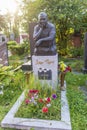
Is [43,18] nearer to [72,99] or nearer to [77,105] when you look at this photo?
[72,99]

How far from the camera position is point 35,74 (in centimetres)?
409

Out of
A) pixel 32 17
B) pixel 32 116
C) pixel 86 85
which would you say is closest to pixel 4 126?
pixel 32 116

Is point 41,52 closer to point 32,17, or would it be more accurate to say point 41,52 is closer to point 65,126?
point 65,126

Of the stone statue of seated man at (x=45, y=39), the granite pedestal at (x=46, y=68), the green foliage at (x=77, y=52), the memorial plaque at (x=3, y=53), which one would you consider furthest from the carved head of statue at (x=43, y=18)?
the green foliage at (x=77, y=52)

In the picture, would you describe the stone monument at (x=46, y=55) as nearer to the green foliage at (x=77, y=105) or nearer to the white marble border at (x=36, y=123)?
the green foliage at (x=77, y=105)

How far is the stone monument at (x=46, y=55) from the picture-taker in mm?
3925

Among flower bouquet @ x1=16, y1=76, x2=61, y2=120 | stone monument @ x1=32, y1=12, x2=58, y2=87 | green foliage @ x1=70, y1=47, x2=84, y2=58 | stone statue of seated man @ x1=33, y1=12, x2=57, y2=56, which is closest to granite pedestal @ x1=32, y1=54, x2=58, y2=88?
stone monument @ x1=32, y1=12, x2=58, y2=87

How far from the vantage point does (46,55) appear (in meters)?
3.96

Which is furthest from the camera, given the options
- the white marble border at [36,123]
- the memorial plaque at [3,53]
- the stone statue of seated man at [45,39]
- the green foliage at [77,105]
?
the memorial plaque at [3,53]

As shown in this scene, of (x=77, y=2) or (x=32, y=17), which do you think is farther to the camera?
(x=32, y=17)

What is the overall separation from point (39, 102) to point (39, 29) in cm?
186

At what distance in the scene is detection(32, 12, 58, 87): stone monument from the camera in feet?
12.9

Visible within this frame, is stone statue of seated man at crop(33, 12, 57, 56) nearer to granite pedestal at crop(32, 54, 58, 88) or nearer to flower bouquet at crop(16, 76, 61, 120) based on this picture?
granite pedestal at crop(32, 54, 58, 88)

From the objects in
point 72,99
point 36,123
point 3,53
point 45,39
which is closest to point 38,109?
point 36,123
